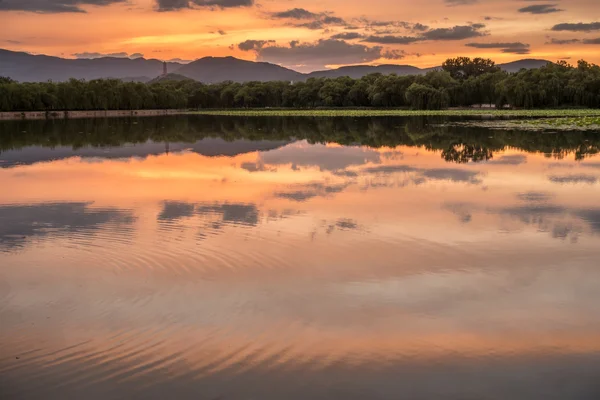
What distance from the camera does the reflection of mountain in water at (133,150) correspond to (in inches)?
1057

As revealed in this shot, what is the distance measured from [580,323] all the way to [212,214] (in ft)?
26.6

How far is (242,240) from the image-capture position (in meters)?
11.1

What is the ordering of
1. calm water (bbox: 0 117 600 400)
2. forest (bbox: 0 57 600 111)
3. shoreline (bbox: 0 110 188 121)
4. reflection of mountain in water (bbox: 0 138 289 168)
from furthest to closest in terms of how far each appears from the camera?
forest (bbox: 0 57 600 111), shoreline (bbox: 0 110 188 121), reflection of mountain in water (bbox: 0 138 289 168), calm water (bbox: 0 117 600 400)

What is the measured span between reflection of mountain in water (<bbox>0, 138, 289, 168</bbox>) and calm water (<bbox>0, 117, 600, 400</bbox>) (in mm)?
8754

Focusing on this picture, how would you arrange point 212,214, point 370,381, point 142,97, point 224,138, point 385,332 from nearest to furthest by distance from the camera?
1. point 370,381
2. point 385,332
3. point 212,214
4. point 224,138
5. point 142,97

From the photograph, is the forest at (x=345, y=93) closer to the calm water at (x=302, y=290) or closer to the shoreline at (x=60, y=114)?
the shoreline at (x=60, y=114)

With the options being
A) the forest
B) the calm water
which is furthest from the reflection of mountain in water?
the forest

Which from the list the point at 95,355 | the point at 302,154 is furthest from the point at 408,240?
the point at 302,154

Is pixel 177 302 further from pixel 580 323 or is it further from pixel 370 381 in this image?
pixel 580 323

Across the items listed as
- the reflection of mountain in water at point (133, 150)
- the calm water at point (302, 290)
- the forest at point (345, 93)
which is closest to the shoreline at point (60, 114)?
the forest at point (345, 93)

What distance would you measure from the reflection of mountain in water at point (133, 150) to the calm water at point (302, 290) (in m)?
8.75

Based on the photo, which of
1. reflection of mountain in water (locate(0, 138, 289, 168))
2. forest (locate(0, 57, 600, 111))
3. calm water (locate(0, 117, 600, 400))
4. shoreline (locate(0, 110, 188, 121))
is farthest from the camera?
forest (locate(0, 57, 600, 111))

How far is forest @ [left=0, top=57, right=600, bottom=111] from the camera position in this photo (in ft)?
268

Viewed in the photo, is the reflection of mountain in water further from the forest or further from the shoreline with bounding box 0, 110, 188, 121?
the forest
